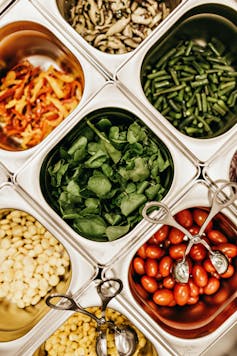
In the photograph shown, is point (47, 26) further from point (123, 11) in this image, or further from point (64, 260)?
point (64, 260)

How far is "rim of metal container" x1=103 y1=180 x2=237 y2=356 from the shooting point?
149 cm

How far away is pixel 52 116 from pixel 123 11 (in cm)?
45

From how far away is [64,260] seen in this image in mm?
1612

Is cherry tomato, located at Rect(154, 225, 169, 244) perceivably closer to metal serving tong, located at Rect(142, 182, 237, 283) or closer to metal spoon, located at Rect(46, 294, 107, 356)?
metal serving tong, located at Rect(142, 182, 237, 283)

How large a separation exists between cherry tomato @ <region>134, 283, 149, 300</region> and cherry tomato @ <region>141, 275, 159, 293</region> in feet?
0.04

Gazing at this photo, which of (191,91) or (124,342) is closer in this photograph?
(124,342)

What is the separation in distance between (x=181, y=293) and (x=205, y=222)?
316 mm

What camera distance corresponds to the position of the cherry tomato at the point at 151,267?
5.18ft

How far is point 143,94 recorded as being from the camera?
1526 mm

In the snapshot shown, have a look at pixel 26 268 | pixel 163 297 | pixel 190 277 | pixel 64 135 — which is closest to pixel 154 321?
pixel 163 297

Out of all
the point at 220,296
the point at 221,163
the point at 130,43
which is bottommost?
the point at 220,296

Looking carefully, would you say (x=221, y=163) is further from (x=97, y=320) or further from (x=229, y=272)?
(x=97, y=320)

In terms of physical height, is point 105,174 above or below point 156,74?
below

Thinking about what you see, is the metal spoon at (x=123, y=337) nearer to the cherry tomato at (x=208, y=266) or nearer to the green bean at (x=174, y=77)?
the cherry tomato at (x=208, y=266)
